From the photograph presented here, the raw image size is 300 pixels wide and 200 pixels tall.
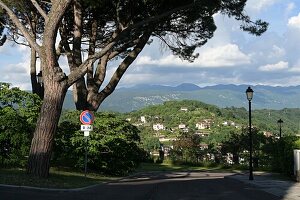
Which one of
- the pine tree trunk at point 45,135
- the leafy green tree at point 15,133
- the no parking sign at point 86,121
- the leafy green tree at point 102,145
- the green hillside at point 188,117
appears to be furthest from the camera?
the green hillside at point 188,117

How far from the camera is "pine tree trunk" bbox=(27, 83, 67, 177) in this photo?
1791 centimetres

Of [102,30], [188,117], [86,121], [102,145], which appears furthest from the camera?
[188,117]

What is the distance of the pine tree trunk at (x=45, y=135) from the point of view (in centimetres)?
1791

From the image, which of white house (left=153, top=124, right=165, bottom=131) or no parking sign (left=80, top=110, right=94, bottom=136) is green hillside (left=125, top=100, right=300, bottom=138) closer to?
white house (left=153, top=124, right=165, bottom=131)

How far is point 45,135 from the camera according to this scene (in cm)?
1800

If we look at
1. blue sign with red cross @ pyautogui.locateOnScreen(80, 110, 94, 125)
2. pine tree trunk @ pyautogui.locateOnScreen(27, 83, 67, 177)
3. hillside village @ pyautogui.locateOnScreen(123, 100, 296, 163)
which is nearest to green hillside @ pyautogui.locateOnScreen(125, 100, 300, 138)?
hillside village @ pyautogui.locateOnScreen(123, 100, 296, 163)

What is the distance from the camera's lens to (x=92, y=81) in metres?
27.1

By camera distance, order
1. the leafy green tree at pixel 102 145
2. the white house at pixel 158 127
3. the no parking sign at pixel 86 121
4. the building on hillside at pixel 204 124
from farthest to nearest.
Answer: the white house at pixel 158 127, the building on hillside at pixel 204 124, the leafy green tree at pixel 102 145, the no parking sign at pixel 86 121

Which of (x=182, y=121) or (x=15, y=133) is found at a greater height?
(x=182, y=121)

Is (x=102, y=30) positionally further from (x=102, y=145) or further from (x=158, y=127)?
(x=158, y=127)

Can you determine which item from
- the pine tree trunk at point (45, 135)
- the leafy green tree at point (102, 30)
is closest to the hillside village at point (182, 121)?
the leafy green tree at point (102, 30)

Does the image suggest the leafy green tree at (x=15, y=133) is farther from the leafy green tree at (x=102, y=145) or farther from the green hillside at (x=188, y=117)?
the green hillside at (x=188, y=117)

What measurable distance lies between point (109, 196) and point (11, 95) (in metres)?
10.3

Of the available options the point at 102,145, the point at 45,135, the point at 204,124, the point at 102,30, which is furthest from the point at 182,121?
the point at 45,135
